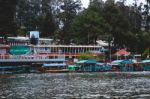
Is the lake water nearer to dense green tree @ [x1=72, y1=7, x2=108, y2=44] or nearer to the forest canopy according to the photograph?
the forest canopy

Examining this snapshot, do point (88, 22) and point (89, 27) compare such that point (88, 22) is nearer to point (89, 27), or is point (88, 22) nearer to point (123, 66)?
point (89, 27)

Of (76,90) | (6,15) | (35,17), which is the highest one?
(35,17)

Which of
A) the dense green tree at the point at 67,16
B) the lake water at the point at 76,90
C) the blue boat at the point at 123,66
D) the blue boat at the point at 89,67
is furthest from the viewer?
the dense green tree at the point at 67,16

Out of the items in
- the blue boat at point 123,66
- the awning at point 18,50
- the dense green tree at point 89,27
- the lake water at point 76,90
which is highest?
the dense green tree at point 89,27

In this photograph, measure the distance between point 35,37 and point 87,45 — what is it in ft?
50.3

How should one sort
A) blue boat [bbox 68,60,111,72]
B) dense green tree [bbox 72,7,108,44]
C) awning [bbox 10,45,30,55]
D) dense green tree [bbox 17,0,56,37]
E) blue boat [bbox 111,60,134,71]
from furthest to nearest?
dense green tree [bbox 17,0,56,37], dense green tree [bbox 72,7,108,44], awning [bbox 10,45,30,55], blue boat [bbox 111,60,134,71], blue boat [bbox 68,60,111,72]

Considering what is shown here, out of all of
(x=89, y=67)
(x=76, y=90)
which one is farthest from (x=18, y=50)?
(x=76, y=90)

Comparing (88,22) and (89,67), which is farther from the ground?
(88,22)

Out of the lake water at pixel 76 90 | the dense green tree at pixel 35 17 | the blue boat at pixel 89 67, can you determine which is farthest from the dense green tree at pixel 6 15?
the dense green tree at pixel 35 17

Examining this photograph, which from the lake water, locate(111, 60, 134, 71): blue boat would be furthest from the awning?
the lake water

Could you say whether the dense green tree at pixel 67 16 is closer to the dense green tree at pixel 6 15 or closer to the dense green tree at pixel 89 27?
the dense green tree at pixel 89 27

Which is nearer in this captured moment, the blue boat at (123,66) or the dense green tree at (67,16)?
the blue boat at (123,66)

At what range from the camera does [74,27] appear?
518ft

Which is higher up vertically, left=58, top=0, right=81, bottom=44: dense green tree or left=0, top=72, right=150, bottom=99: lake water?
left=58, top=0, right=81, bottom=44: dense green tree
